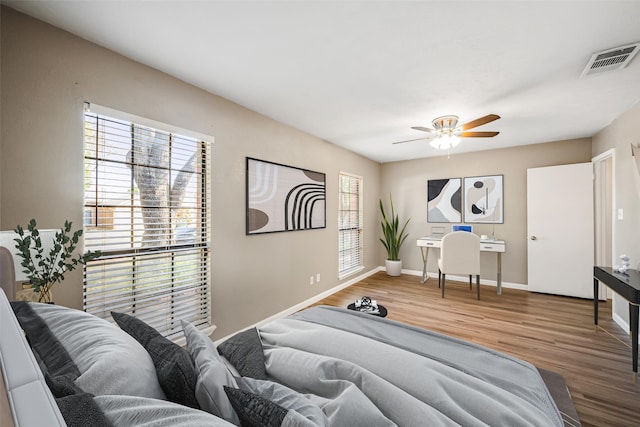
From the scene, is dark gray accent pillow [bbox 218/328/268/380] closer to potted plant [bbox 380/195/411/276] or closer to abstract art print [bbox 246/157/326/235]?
abstract art print [bbox 246/157/326/235]

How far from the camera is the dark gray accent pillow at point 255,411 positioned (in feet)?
2.25

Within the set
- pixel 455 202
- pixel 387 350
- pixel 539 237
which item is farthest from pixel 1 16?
pixel 539 237

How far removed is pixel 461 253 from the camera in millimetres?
4137

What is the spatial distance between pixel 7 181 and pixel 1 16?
2.98ft

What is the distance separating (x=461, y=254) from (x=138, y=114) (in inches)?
168

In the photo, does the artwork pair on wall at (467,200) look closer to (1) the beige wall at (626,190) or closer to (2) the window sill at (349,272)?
(1) the beige wall at (626,190)

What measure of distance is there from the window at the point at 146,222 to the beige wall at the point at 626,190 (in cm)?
421

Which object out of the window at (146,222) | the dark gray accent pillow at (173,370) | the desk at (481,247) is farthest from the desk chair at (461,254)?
the dark gray accent pillow at (173,370)

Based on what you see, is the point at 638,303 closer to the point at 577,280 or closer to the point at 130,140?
the point at 577,280

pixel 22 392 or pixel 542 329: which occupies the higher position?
pixel 22 392

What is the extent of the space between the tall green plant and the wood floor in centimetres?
81

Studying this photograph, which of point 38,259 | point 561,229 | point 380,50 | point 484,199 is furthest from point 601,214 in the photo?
point 38,259

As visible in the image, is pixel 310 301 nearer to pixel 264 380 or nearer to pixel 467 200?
pixel 264 380

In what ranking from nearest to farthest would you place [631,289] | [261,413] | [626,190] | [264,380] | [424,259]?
[261,413] < [264,380] < [631,289] < [626,190] < [424,259]
